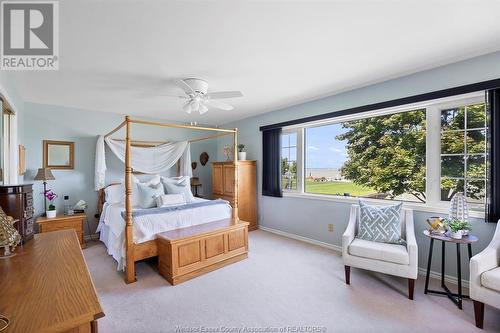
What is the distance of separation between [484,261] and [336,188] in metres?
2.09

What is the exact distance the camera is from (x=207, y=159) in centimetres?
589

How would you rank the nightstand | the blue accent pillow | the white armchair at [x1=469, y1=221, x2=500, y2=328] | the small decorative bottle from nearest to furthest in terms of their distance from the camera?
the white armchair at [x1=469, y1=221, x2=500, y2=328] → the nightstand → the blue accent pillow → the small decorative bottle

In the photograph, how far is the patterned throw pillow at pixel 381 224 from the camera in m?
2.60

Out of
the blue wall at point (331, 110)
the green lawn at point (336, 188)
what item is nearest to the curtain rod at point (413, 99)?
the blue wall at point (331, 110)

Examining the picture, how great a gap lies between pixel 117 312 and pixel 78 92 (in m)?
2.93

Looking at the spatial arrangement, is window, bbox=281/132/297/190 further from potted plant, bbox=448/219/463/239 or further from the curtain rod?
potted plant, bbox=448/219/463/239

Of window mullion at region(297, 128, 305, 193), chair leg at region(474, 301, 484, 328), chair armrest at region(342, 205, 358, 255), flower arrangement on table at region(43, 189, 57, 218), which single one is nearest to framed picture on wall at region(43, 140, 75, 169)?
flower arrangement on table at region(43, 189, 57, 218)

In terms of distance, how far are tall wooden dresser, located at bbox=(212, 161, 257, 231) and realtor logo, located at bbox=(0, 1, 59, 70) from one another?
10.2 ft

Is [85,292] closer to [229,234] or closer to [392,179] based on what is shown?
[229,234]

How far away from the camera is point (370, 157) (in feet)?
11.6

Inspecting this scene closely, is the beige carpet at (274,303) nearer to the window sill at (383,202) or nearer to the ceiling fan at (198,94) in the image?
the window sill at (383,202)

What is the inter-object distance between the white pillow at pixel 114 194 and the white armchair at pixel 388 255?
3.70 m

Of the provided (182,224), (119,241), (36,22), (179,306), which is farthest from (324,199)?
(36,22)

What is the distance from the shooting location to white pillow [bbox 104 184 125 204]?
4.00 meters
